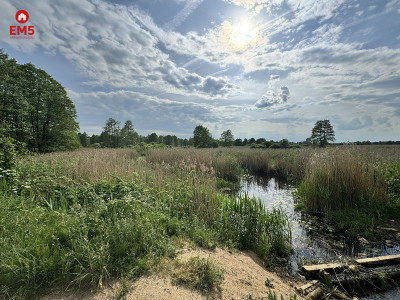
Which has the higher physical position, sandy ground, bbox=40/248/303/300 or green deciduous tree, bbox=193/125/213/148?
green deciduous tree, bbox=193/125/213/148

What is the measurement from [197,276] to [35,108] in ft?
86.7

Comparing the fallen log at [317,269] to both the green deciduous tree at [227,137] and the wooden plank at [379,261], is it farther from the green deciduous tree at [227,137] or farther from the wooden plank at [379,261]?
the green deciduous tree at [227,137]

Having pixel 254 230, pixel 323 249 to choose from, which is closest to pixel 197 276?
pixel 254 230

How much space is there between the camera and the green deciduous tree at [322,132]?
34531mm

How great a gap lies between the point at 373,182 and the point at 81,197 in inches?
351

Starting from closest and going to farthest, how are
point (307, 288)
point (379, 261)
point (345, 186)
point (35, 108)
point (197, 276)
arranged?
point (197, 276) < point (307, 288) < point (379, 261) < point (345, 186) < point (35, 108)

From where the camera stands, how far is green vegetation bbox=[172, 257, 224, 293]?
7.62ft

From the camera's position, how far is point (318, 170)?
253 inches

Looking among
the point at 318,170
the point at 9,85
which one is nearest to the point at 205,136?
the point at 9,85

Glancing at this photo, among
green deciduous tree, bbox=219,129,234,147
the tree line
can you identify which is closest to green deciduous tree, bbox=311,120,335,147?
green deciduous tree, bbox=219,129,234,147

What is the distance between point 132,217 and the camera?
3.34 metres

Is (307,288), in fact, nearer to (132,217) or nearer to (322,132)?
(132,217)

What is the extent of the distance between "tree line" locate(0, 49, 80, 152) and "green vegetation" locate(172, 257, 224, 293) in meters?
21.2

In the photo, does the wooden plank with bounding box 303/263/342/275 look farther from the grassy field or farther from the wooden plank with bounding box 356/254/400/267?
the grassy field
